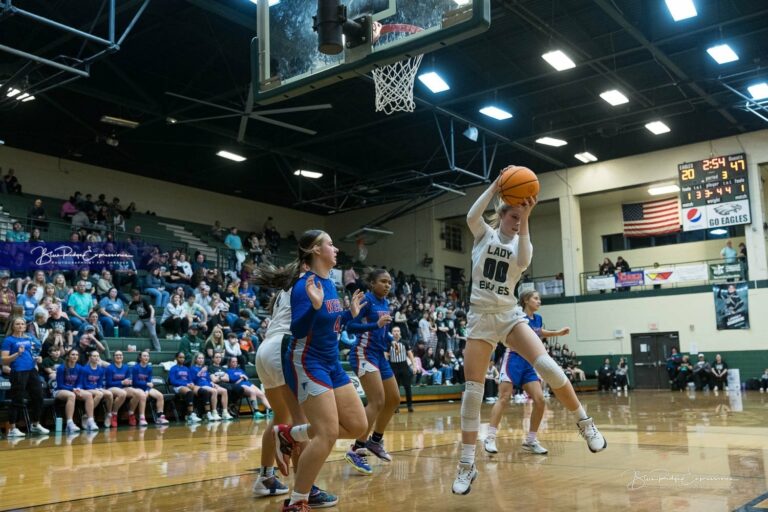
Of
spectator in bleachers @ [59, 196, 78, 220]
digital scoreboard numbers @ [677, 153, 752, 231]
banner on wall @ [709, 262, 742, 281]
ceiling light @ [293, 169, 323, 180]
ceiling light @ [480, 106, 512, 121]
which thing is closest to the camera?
spectator in bleachers @ [59, 196, 78, 220]

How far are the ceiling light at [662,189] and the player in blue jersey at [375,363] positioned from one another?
76.5 ft

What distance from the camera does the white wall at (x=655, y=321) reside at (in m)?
23.9

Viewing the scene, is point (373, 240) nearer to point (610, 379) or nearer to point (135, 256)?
point (610, 379)

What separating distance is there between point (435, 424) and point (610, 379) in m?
17.6

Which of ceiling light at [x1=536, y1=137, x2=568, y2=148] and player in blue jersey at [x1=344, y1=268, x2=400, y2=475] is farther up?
ceiling light at [x1=536, y1=137, x2=568, y2=148]

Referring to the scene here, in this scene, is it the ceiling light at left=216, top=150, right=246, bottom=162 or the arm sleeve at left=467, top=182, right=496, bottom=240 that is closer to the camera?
the arm sleeve at left=467, top=182, right=496, bottom=240

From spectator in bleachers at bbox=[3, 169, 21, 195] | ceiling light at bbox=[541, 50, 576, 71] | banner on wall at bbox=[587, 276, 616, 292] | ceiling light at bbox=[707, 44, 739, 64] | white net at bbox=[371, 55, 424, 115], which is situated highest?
ceiling light at bbox=[707, 44, 739, 64]

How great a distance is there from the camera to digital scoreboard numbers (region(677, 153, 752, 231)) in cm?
2306

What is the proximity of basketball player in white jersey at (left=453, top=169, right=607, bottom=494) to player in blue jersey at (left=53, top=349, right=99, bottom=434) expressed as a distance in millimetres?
8065

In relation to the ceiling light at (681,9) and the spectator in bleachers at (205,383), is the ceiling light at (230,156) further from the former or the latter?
the ceiling light at (681,9)

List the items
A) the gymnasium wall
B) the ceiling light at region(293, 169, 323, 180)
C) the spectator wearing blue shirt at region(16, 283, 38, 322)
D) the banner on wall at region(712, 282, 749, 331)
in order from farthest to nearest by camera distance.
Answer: the ceiling light at region(293, 169, 323, 180)
the banner on wall at region(712, 282, 749, 331)
the gymnasium wall
the spectator wearing blue shirt at region(16, 283, 38, 322)

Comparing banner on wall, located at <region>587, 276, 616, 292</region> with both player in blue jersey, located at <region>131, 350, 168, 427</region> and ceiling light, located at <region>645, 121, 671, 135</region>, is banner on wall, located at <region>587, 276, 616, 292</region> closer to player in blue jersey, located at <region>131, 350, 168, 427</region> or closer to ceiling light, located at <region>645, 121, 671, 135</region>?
ceiling light, located at <region>645, 121, 671, 135</region>

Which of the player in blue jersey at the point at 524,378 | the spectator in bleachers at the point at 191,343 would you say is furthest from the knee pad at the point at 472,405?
the spectator in bleachers at the point at 191,343

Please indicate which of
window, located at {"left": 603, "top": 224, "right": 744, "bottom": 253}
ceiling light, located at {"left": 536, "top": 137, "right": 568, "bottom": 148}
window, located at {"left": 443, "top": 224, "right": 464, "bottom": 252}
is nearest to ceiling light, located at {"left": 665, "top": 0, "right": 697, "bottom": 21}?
ceiling light, located at {"left": 536, "top": 137, "right": 568, "bottom": 148}
